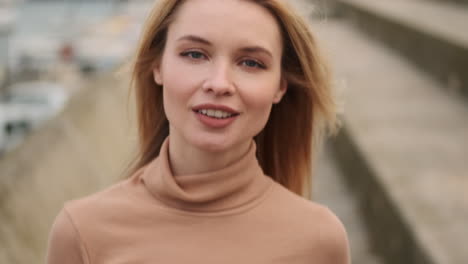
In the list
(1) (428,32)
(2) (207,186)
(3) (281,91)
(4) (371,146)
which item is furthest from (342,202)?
(2) (207,186)

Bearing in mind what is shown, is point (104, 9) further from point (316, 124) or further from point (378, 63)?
point (316, 124)

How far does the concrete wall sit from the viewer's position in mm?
3324

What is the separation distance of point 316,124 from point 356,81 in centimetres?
452

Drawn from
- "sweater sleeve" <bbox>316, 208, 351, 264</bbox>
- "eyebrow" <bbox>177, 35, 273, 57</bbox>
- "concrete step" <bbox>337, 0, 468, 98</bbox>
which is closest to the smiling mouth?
"eyebrow" <bbox>177, 35, 273, 57</bbox>

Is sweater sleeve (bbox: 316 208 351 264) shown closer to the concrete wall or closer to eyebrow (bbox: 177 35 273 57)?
eyebrow (bbox: 177 35 273 57)

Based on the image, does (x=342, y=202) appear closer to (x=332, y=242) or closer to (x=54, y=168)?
(x=54, y=168)

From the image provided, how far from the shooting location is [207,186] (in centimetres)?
158

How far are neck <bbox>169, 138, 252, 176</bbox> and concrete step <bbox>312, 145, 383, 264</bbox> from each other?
2.12m

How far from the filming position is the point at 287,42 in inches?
65.7

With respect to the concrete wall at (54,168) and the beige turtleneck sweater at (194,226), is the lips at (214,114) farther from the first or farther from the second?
the concrete wall at (54,168)

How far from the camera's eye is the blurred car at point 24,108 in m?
21.7

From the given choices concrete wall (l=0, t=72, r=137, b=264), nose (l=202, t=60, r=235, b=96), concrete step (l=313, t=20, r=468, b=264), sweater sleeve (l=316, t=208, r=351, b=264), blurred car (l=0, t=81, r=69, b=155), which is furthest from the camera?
blurred car (l=0, t=81, r=69, b=155)

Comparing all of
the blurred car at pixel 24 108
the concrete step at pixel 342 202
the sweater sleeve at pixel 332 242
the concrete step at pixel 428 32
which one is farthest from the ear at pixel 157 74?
the blurred car at pixel 24 108

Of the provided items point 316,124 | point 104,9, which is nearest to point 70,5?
point 104,9
